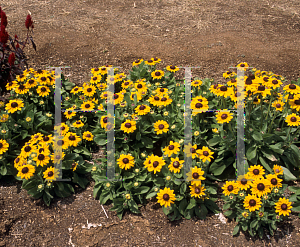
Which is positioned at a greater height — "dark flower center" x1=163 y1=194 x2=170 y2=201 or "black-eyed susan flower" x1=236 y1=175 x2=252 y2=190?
"black-eyed susan flower" x1=236 y1=175 x2=252 y2=190

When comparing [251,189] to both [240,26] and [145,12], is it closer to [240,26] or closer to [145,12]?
[240,26]

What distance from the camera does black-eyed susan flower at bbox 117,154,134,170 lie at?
364cm

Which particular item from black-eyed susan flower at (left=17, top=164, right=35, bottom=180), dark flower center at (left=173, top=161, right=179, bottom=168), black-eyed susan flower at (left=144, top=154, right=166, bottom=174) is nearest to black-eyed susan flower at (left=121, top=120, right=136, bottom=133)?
black-eyed susan flower at (left=144, top=154, right=166, bottom=174)

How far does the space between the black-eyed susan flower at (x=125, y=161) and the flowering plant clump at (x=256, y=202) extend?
1198 mm

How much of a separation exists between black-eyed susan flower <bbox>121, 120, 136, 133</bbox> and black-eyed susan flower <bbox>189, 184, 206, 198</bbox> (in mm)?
1096

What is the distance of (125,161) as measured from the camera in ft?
11.9

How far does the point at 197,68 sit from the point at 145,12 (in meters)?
3.57

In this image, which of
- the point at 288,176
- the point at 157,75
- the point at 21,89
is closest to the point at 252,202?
the point at 288,176

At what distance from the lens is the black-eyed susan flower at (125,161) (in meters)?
3.64

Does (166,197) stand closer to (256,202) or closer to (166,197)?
(166,197)

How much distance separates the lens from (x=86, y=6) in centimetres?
916

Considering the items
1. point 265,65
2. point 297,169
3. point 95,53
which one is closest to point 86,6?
point 95,53

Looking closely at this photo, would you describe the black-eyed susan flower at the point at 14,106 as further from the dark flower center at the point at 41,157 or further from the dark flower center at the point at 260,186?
the dark flower center at the point at 260,186

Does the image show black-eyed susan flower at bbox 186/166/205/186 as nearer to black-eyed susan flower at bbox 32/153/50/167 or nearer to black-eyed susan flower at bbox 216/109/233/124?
black-eyed susan flower at bbox 216/109/233/124
